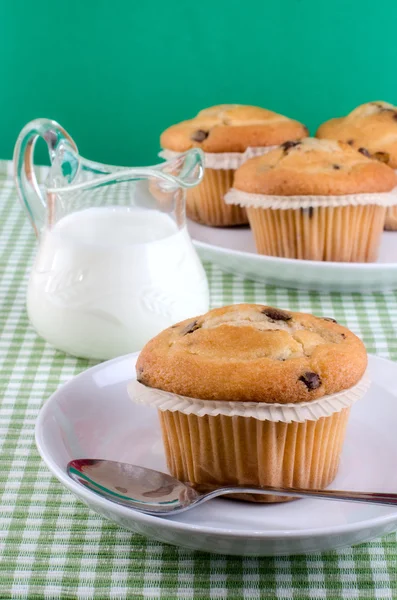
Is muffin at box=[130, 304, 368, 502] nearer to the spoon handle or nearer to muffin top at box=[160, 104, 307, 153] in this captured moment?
the spoon handle

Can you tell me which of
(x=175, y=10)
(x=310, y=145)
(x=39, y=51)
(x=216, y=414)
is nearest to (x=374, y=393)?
(x=216, y=414)

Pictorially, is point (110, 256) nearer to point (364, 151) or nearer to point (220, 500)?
point (220, 500)

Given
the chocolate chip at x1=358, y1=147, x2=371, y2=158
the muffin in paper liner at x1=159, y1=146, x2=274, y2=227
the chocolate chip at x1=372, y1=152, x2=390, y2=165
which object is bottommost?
the muffin in paper liner at x1=159, y1=146, x2=274, y2=227

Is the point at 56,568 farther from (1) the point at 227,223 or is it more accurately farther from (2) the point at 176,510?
(1) the point at 227,223

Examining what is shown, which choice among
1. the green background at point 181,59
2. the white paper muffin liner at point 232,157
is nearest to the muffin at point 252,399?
the white paper muffin liner at point 232,157

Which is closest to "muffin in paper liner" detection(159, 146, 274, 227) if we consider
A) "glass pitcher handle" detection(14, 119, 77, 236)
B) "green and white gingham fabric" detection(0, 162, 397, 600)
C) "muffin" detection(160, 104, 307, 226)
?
"muffin" detection(160, 104, 307, 226)

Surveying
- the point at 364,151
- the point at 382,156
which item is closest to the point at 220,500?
the point at 364,151

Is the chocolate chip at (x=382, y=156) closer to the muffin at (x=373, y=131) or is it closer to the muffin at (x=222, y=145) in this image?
the muffin at (x=373, y=131)
